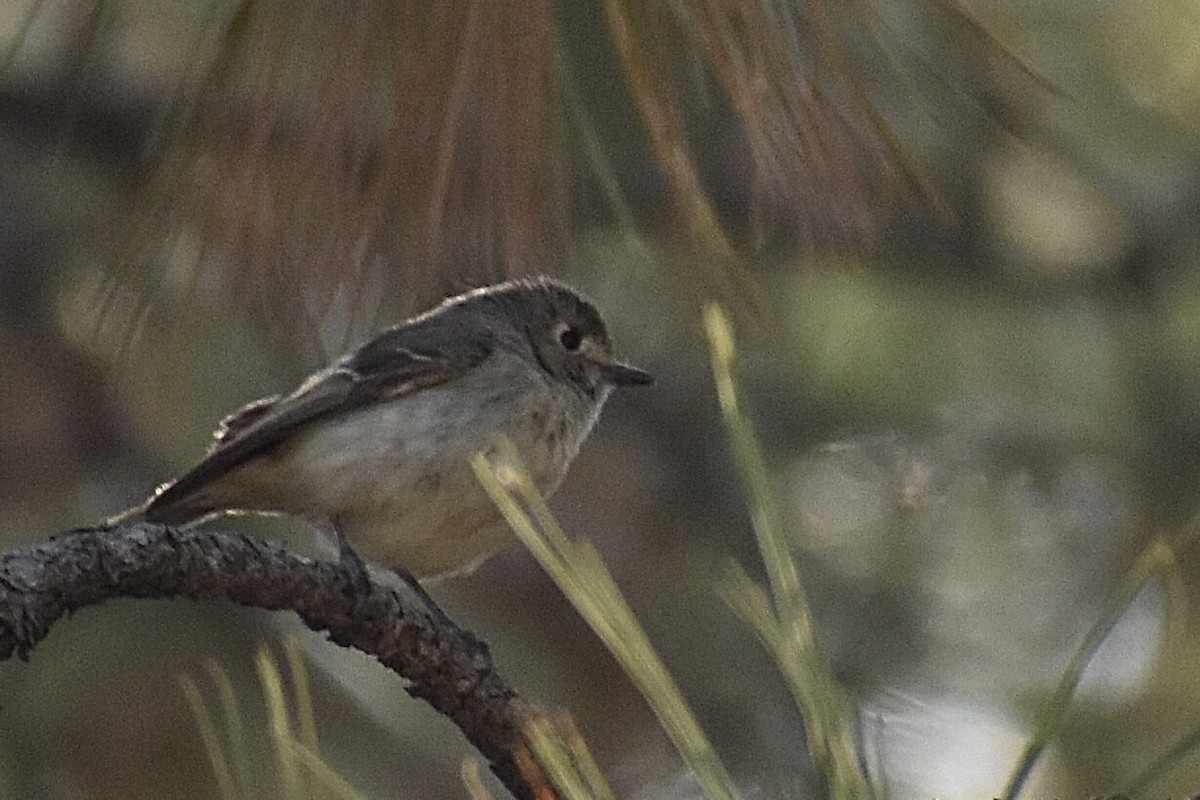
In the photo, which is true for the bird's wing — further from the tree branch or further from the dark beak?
the tree branch

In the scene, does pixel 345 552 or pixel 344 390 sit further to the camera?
pixel 344 390

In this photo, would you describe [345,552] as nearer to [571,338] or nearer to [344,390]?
[344,390]

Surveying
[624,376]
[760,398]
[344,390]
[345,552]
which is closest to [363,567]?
[345,552]

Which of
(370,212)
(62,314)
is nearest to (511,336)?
(62,314)

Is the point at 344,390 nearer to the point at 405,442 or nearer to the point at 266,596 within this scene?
the point at 405,442

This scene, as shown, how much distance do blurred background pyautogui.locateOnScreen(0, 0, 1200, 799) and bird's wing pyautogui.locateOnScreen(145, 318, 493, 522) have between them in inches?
4.6

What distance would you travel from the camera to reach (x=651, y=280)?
3.05 metres

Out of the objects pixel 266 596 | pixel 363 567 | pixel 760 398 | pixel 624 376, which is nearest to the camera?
pixel 266 596

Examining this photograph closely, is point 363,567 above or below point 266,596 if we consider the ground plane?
below

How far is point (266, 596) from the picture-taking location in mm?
1738

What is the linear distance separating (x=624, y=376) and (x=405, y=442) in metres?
0.41

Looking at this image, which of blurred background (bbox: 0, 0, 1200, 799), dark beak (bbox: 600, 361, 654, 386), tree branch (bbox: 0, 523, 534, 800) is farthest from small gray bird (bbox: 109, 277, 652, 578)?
tree branch (bbox: 0, 523, 534, 800)

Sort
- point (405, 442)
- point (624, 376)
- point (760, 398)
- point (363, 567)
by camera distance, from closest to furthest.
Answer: point (363, 567), point (405, 442), point (624, 376), point (760, 398)

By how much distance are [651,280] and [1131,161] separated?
0.72m
